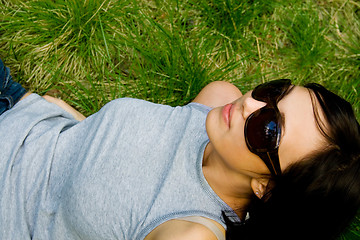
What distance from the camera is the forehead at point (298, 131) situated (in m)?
1.32

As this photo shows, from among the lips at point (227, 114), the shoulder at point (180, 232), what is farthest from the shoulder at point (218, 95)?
the shoulder at point (180, 232)

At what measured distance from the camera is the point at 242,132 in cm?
141

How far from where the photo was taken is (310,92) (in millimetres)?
1419

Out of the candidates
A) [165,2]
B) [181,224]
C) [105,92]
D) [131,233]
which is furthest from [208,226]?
[165,2]

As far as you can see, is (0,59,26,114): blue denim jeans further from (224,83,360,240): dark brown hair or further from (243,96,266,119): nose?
(224,83,360,240): dark brown hair

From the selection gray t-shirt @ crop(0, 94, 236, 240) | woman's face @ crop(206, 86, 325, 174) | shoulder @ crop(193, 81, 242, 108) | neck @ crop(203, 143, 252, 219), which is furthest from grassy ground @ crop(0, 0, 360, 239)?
woman's face @ crop(206, 86, 325, 174)

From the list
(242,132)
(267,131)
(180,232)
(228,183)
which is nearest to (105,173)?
(180,232)

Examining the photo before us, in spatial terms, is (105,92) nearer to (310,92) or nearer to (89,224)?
(89,224)

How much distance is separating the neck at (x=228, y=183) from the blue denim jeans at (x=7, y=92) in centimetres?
119

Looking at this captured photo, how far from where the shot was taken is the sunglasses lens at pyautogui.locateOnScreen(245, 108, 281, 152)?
4.43ft

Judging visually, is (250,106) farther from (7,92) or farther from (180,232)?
(7,92)

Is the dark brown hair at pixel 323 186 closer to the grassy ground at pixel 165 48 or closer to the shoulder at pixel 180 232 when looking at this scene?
the shoulder at pixel 180 232

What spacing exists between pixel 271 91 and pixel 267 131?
0.21 meters

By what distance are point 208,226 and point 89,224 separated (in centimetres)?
59
